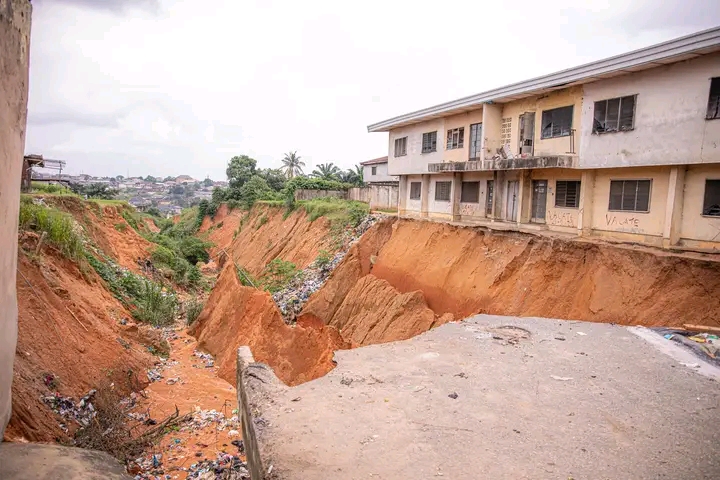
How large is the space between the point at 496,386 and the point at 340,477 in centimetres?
297

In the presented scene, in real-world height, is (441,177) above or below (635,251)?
above

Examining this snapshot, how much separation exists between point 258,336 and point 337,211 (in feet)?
47.5

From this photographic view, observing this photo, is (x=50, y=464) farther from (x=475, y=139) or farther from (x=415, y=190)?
(x=415, y=190)

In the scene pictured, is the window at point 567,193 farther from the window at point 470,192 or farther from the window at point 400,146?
the window at point 400,146

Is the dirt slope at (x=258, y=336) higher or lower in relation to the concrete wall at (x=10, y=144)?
lower

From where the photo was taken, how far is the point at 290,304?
64.1 feet

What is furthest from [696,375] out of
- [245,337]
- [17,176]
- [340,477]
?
[245,337]

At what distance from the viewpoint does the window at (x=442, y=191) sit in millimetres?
22484

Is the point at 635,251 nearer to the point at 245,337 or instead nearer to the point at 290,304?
the point at 245,337

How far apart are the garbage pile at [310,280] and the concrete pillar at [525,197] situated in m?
7.05

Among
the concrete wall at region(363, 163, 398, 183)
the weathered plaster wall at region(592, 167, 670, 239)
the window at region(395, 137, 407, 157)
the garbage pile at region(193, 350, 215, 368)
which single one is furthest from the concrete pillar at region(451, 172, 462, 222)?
the concrete wall at region(363, 163, 398, 183)

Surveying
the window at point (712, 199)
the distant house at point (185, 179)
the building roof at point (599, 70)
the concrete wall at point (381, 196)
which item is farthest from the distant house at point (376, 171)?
the distant house at point (185, 179)

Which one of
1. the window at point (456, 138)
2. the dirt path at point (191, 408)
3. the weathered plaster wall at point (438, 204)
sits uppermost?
the window at point (456, 138)

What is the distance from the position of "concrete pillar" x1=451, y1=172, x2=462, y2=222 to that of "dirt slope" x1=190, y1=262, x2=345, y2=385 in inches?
392
